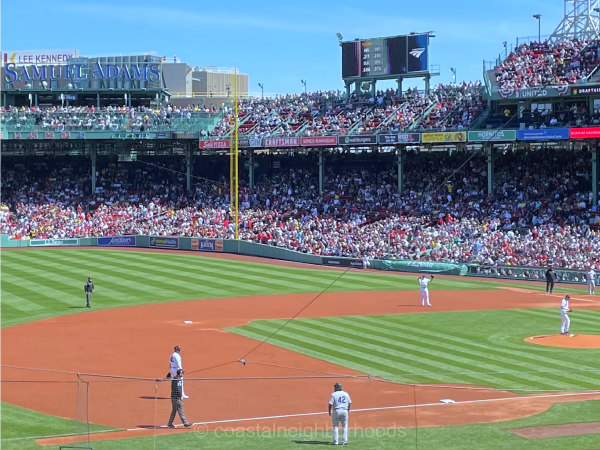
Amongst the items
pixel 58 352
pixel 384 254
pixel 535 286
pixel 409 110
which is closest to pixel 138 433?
pixel 58 352

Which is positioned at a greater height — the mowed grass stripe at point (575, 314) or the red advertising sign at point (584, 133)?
the red advertising sign at point (584, 133)

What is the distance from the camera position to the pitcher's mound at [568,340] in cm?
2678

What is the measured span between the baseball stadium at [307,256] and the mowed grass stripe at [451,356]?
0.14 metres

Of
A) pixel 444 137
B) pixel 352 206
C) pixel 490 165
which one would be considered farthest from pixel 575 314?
pixel 352 206

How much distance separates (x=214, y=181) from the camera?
6781 centimetres

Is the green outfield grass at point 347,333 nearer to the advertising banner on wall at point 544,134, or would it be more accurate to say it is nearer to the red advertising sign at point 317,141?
the advertising banner on wall at point 544,134

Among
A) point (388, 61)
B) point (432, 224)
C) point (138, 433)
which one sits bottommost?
point (138, 433)

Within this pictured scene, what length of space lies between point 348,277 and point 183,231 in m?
18.3

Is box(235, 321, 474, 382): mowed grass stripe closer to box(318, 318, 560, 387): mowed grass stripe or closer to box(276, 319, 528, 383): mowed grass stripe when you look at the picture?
box(276, 319, 528, 383): mowed grass stripe

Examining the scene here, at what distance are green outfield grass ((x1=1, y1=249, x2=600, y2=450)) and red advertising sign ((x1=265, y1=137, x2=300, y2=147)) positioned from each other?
10.4 m

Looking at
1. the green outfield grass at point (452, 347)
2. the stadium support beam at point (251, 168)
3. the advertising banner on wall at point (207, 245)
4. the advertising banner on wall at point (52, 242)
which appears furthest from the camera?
the stadium support beam at point (251, 168)

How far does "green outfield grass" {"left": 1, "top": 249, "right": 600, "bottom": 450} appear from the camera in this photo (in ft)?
52.7

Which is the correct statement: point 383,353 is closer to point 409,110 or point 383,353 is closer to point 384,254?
point 384,254

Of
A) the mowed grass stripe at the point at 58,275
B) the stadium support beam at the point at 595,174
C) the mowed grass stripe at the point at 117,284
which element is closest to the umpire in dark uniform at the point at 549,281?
the stadium support beam at the point at 595,174
